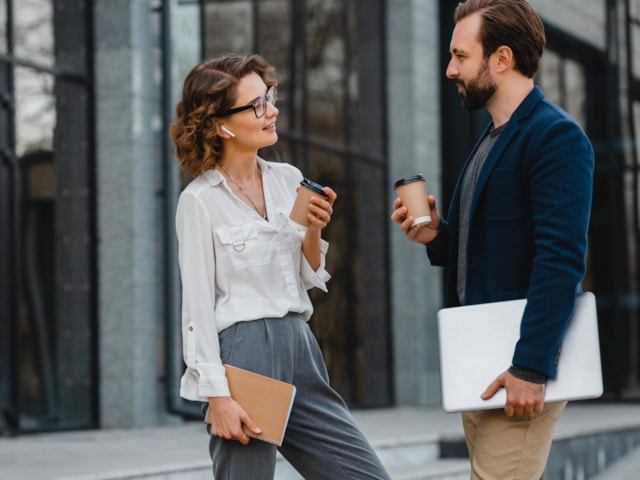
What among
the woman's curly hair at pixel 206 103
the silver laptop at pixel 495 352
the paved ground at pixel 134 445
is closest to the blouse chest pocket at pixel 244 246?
the woman's curly hair at pixel 206 103

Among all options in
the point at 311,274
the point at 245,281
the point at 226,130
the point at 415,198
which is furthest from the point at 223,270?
the point at 415,198

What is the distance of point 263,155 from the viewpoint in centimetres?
1071

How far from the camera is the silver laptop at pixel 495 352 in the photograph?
2891 millimetres

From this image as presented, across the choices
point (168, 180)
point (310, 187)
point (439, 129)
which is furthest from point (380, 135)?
point (310, 187)

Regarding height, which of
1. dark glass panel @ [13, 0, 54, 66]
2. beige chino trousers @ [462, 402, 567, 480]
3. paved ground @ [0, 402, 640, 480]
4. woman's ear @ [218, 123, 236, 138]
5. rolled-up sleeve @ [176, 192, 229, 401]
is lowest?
paved ground @ [0, 402, 640, 480]

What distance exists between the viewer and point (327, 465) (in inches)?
127

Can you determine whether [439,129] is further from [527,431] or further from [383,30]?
[527,431]

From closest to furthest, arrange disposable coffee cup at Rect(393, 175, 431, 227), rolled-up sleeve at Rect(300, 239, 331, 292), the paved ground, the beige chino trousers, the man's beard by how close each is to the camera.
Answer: the beige chino trousers
the man's beard
disposable coffee cup at Rect(393, 175, 431, 227)
rolled-up sleeve at Rect(300, 239, 331, 292)
the paved ground

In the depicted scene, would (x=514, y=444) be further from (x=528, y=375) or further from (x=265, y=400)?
(x=265, y=400)

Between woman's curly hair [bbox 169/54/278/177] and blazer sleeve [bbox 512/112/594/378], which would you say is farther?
woman's curly hair [bbox 169/54/278/177]

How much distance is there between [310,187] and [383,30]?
11098 mm

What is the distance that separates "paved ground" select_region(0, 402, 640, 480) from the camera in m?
6.08

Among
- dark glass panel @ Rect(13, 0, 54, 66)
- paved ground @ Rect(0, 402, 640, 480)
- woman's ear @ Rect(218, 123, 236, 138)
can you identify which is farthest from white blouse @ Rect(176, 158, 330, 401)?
dark glass panel @ Rect(13, 0, 54, 66)

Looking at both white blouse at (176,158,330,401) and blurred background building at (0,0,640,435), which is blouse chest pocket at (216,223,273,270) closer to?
white blouse at (176,158,330,401)
